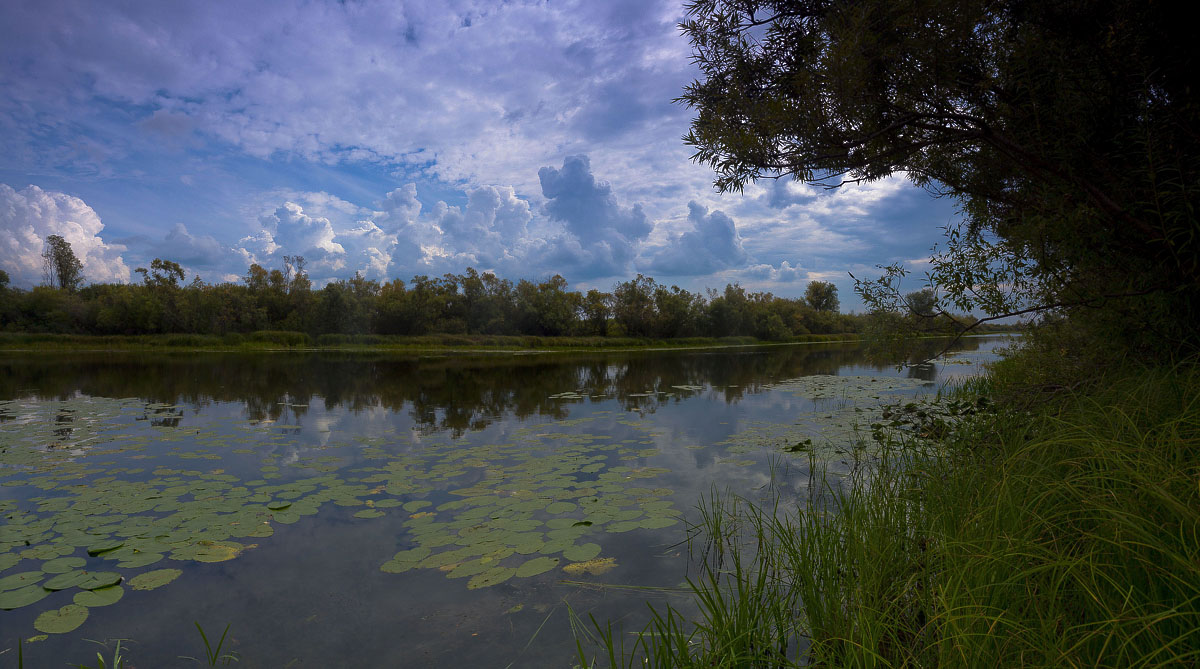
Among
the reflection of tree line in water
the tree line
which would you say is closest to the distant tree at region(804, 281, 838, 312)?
the tree line

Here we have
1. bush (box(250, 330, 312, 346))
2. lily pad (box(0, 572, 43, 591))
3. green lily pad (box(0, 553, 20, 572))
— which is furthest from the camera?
bush (box(250, 330, 312, 346))

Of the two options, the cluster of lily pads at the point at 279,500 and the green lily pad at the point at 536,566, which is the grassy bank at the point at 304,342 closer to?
the cluster of lily pads at the point at 279,500

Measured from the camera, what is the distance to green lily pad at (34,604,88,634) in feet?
9.80

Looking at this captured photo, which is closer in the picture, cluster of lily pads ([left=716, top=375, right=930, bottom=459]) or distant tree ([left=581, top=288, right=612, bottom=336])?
cluster of lily pads ([left=716, top=375, right=930, bottom=459])

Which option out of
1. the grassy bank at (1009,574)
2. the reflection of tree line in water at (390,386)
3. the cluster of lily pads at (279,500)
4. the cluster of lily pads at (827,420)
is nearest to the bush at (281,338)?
the reflection of tree line in water at (390,386)

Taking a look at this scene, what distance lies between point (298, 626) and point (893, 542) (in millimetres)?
3526

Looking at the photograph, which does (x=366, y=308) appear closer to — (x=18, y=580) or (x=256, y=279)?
(x=256, y=279)

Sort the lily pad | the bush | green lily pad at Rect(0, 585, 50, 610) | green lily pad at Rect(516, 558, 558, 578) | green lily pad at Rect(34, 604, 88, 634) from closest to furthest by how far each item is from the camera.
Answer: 1. green lily pad at Rect(34, 604, 88, 634)
2. green lily pad at Rect(0, 585, 50, 610)
3. the lily pad
4. green lily pad at Rect(516, 558, 558, 578)
5. the bush

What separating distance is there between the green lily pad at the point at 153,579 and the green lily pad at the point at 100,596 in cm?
9

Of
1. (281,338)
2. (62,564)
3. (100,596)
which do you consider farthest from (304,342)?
(100,596)

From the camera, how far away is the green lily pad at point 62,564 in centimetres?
364

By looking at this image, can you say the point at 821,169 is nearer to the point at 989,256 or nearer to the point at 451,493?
the point at 989,256

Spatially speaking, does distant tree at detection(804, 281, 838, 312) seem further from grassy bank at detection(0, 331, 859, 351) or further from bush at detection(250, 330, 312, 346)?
bush at detection(250, 330, 312, 346)

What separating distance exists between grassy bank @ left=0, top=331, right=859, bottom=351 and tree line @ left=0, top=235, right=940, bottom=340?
2.59 meters
